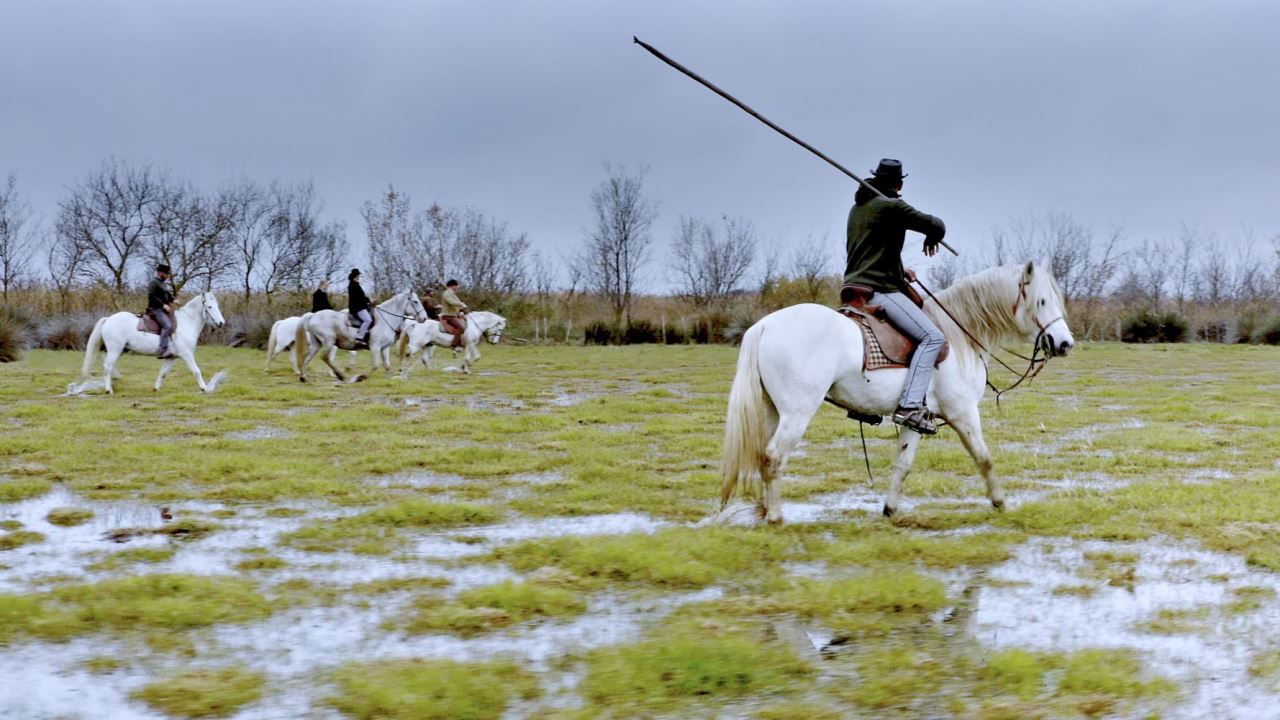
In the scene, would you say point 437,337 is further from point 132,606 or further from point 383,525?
point 132,606

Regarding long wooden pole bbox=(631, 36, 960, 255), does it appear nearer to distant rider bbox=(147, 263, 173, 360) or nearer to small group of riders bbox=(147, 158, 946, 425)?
small group of riders bbox=(147, 158, 946, 425)

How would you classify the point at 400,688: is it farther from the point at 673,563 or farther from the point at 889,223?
the point at 889,223

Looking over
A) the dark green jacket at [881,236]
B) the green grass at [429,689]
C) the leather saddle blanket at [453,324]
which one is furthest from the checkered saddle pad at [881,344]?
the leather saddle blanket at [453,324]

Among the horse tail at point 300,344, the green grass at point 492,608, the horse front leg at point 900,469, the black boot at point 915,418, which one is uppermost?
the horse tail at point 300,344

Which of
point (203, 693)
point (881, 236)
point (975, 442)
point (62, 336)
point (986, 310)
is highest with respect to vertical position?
point (881, 236)

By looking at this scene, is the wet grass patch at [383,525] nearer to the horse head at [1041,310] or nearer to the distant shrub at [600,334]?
the horse head at [1041,310]

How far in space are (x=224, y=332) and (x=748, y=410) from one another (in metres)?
36.1

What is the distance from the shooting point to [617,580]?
19.2ft

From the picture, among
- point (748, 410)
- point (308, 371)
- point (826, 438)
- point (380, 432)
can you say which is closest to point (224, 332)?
point (308, 371)

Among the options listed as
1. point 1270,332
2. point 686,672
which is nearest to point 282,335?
point 686,672

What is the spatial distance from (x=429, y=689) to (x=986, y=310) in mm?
5363

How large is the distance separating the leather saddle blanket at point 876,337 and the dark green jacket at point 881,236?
11cm

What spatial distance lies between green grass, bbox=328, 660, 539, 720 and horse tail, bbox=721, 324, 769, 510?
10.1 feet

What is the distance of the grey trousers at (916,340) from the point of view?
7.39 m
